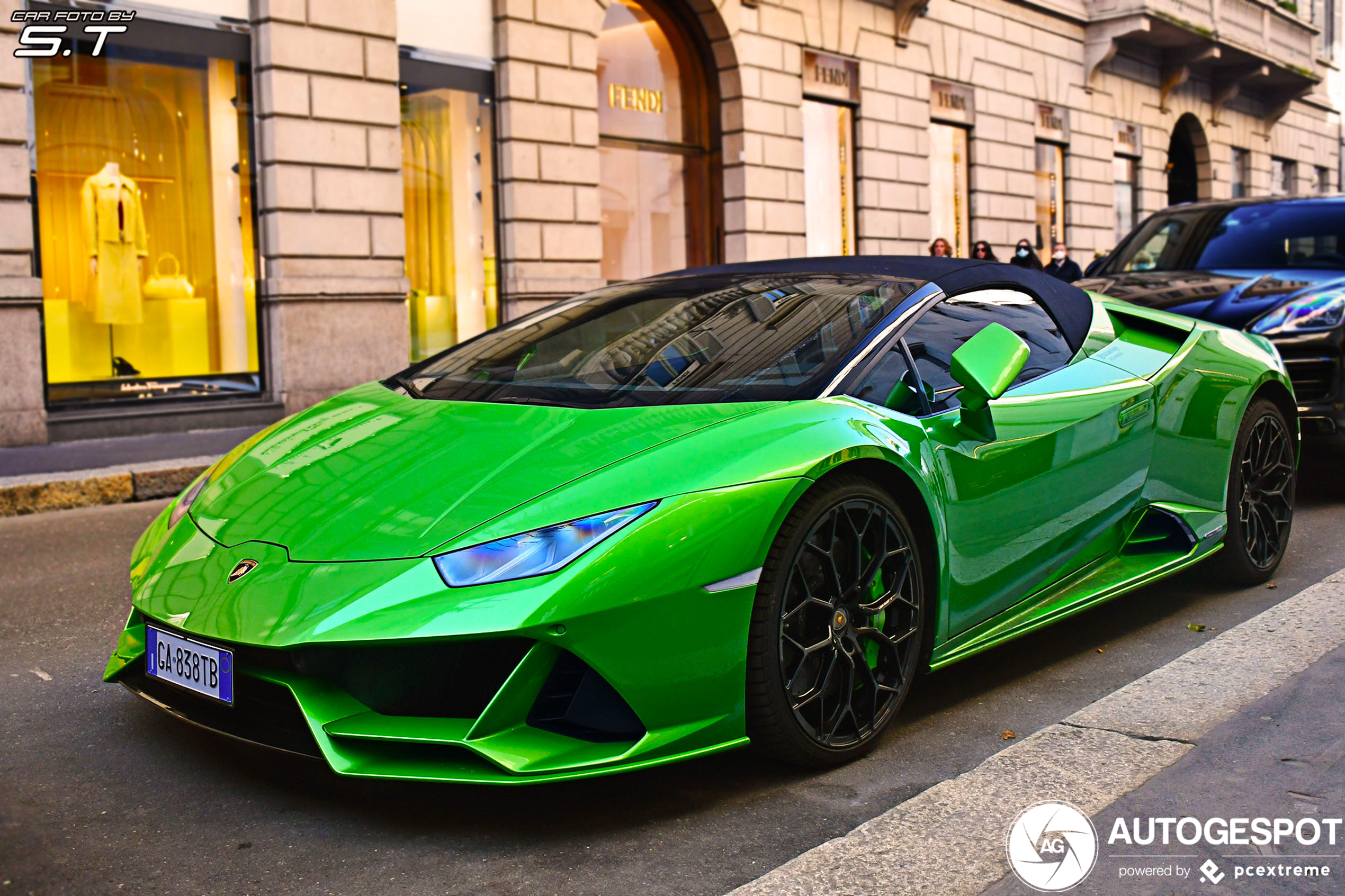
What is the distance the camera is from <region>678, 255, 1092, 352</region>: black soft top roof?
3.79m

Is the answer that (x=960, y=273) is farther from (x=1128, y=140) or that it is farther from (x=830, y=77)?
(x=1128, y=140)

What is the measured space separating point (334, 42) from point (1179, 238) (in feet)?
25.4

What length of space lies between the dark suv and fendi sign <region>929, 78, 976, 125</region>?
A: 11541 millimetres

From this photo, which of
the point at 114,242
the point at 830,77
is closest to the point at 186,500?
the point at 114,242

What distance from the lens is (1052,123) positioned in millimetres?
23094

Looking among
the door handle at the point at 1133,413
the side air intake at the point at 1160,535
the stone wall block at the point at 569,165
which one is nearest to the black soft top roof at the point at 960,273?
the door handle at the point at 1133,413

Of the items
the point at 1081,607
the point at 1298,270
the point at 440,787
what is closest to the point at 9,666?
the point at 440,787

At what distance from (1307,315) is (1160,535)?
3094 mm

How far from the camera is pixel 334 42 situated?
12.1 m

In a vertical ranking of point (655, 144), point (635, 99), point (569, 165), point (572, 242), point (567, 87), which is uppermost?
point (635, 99)

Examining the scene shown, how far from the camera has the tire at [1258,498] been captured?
459 centimetres

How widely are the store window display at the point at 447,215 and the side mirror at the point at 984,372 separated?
10.1m

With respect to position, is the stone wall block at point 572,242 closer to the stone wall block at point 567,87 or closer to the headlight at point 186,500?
the stone wall block at point 567,87

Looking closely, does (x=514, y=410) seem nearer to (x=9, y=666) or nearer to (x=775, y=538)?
(x=775, y=538)
